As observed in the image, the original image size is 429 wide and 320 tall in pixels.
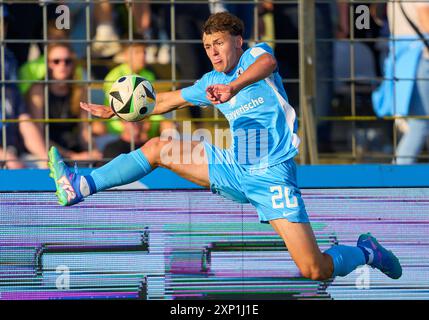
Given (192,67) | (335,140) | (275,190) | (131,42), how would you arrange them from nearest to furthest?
(275,190) → (131,42) → (192,67) → (335,140)

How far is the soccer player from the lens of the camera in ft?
20.7

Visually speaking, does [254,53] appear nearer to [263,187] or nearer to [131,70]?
[263,187]

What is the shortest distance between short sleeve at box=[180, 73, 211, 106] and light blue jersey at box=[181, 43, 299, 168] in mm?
153

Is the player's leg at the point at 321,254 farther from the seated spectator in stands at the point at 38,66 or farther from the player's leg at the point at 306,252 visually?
the seated spectator in stands at the point at 38,66

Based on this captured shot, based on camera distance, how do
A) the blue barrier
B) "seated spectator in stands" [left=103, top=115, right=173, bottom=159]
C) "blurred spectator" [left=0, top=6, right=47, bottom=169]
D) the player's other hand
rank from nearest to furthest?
the player's other hand < the blue barrier < "blurred spectator" [left=0, top=6, right=47, bottom=169] < "seated spectator in stands" [left=103, top=115, right=173, bottom=159]

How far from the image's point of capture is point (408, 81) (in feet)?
25.1

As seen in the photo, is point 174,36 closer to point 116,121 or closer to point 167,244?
point 116,121

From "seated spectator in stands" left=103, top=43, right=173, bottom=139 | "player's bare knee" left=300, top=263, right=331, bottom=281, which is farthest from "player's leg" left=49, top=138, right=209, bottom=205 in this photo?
"seated spectator in stands" left=103, top=43, right=173, bottom=139

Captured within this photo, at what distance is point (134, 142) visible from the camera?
732 centimetres

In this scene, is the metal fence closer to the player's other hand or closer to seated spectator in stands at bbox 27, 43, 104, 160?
seated spectator in stands at bbox 27, 43, 104, 160
